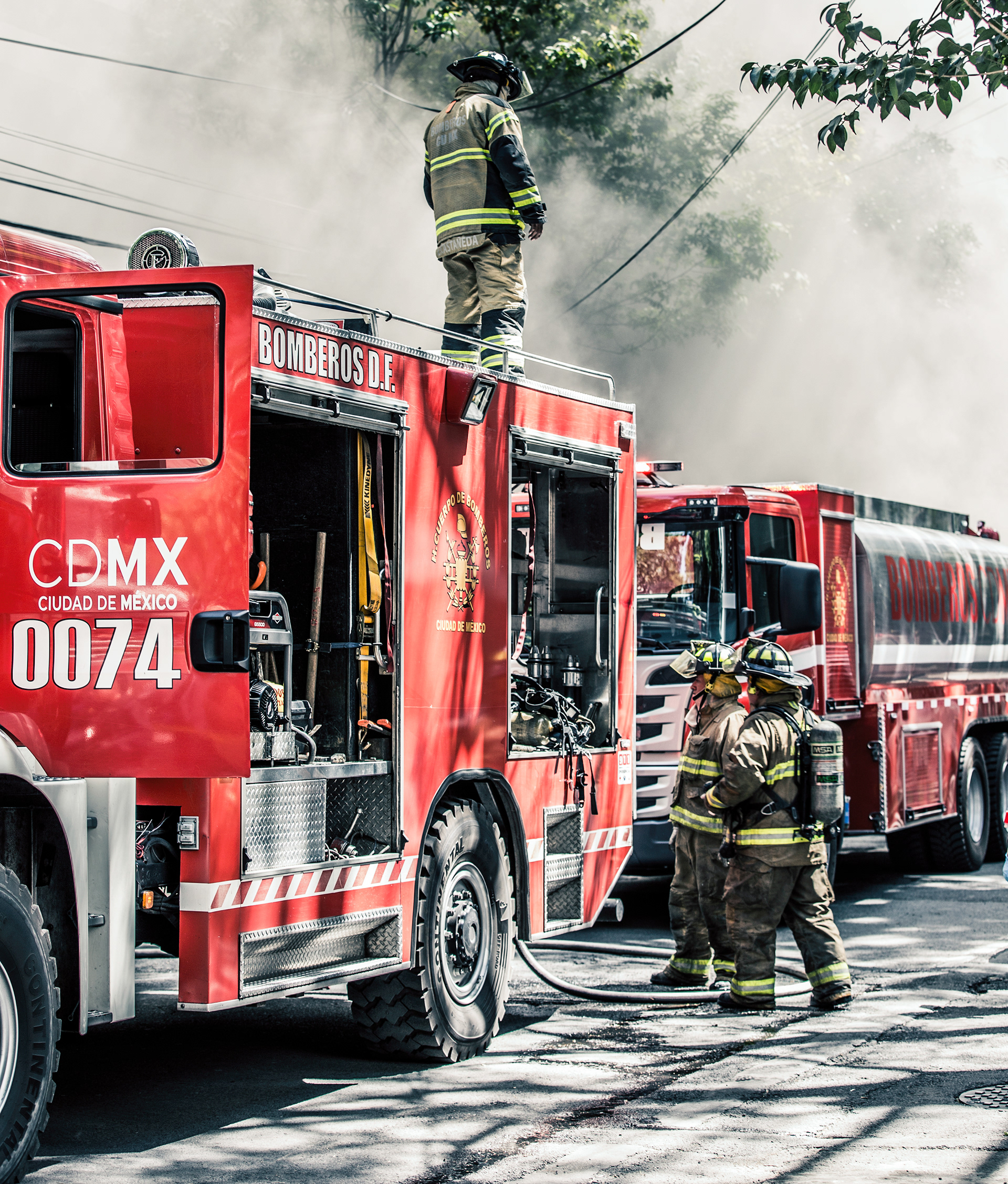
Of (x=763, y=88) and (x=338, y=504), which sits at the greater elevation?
(x=763, y=88)

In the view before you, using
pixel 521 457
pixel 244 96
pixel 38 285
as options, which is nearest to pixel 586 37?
pixel 244 96

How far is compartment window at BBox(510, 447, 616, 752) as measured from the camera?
827 cm

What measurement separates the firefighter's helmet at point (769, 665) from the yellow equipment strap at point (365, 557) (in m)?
2.27

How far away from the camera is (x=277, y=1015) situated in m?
7.98

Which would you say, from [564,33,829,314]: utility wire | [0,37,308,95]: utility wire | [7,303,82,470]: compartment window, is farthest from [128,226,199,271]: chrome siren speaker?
[564,33,829,314]: utility wire

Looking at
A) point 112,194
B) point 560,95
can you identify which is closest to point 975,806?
point 112,194

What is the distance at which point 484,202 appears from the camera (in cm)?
848

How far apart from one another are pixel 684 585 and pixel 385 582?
398 cm

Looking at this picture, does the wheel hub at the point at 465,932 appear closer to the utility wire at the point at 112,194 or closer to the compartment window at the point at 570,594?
the compartment window at the point at 570,594

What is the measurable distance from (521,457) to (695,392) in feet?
82.8

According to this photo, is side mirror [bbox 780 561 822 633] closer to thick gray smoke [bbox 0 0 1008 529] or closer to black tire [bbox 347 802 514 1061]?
black tire [bbox 347 802 514 1061]

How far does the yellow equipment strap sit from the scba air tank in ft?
7.96

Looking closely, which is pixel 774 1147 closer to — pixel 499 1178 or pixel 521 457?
pixel 499 1178

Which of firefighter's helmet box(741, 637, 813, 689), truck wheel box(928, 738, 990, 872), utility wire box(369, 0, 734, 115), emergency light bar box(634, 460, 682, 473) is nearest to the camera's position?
firefighter's helmet box(741, 637, 813, 689)
